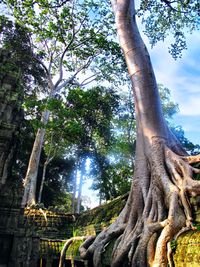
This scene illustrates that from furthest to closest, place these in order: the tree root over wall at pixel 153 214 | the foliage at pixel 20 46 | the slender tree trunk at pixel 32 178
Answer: the foliage at pixel 20 46
the slender tree trunk at pixel 32 178
the tree root over wall at pixel 153 214

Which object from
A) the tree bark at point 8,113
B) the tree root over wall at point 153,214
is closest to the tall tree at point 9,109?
the tree bark at point 8,113

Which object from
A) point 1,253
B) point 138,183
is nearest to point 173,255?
point 138,183

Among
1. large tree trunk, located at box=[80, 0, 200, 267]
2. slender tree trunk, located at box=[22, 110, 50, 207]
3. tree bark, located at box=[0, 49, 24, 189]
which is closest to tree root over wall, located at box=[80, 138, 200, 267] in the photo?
large tree trunk, located at box=[80, 0, 200, 267]

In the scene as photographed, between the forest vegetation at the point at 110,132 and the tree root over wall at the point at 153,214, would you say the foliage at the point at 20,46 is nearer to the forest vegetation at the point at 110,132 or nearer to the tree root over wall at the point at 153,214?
the forest vegetation at the point at 110,132

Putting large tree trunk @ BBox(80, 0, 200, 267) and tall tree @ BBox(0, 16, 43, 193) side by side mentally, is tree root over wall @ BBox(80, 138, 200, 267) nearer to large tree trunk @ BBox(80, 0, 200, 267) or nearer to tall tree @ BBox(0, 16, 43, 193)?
large tree trunk @ BBox(80, 0, 200, 267)

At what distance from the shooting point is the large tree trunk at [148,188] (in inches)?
153

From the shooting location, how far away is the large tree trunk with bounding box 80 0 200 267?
388cm

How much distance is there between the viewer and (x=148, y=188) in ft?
16.6

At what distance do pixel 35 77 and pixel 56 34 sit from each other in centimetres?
284

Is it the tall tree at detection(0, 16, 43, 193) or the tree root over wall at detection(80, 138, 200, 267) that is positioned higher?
the tall tree at detection(0, 16, 43, 193)

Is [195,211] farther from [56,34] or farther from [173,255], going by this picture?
[56,34]

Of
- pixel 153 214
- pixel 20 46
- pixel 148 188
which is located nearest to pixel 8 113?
pixel 148 188

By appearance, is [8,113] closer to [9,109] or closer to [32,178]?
[9,109]

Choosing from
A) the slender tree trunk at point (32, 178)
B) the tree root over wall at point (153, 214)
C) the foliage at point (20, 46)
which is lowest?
the tree root over wall at point (153, 214)
